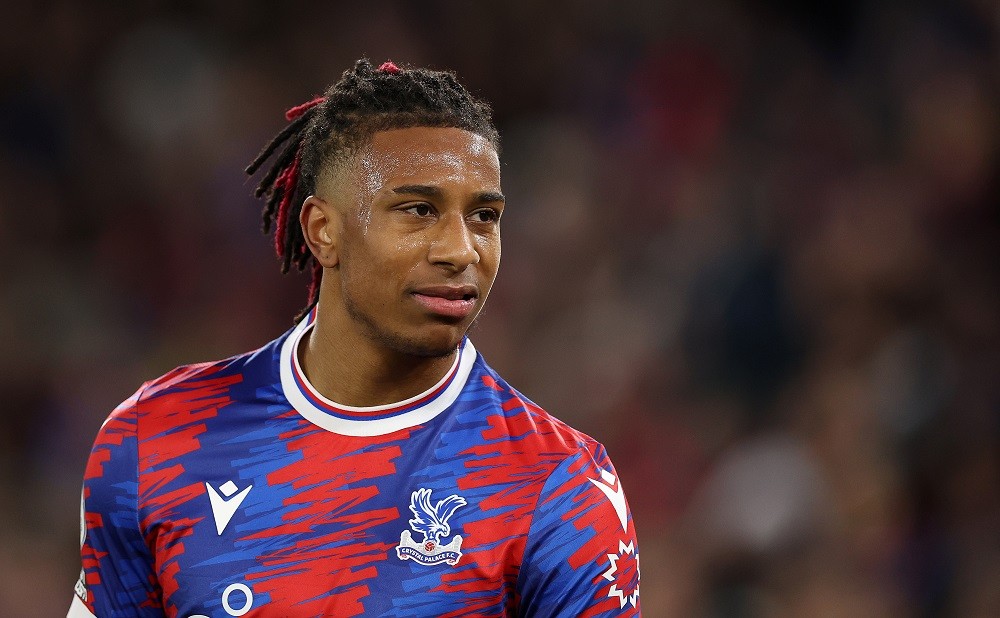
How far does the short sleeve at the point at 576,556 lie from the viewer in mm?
2562

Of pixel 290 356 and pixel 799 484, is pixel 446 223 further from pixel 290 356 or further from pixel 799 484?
pixel 799 484

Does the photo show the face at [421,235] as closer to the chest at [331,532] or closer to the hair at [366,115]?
the hair at [366,115]

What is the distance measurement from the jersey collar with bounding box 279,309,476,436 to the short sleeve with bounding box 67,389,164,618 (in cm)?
38

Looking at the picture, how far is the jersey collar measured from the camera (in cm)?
274

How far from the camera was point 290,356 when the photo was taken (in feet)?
9.54

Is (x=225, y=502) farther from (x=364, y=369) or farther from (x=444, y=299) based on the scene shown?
(x=444, y=299)

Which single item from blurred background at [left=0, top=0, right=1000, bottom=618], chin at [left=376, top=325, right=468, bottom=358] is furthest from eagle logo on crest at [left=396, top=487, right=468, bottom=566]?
blurred background at [left=0, top=0, right=1000, bottom=618]

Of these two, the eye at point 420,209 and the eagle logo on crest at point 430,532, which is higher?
the eye at point 420,209

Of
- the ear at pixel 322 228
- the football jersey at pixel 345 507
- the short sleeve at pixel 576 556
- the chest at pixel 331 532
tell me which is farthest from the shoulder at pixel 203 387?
the short sleeve at pixel 576 556

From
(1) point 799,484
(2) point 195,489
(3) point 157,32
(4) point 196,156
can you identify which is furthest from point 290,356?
(3) point 157,32

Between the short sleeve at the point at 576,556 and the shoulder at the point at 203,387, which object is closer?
the short sleeve at the point at 576,556

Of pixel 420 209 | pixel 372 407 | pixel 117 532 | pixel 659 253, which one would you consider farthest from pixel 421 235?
pixel 659 253

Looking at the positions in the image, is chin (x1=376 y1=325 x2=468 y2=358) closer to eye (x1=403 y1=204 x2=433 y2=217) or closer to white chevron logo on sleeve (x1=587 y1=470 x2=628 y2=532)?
eye (x1=403 y1=204 x2=433 y2=217)

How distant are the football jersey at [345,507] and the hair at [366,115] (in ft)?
1.34
